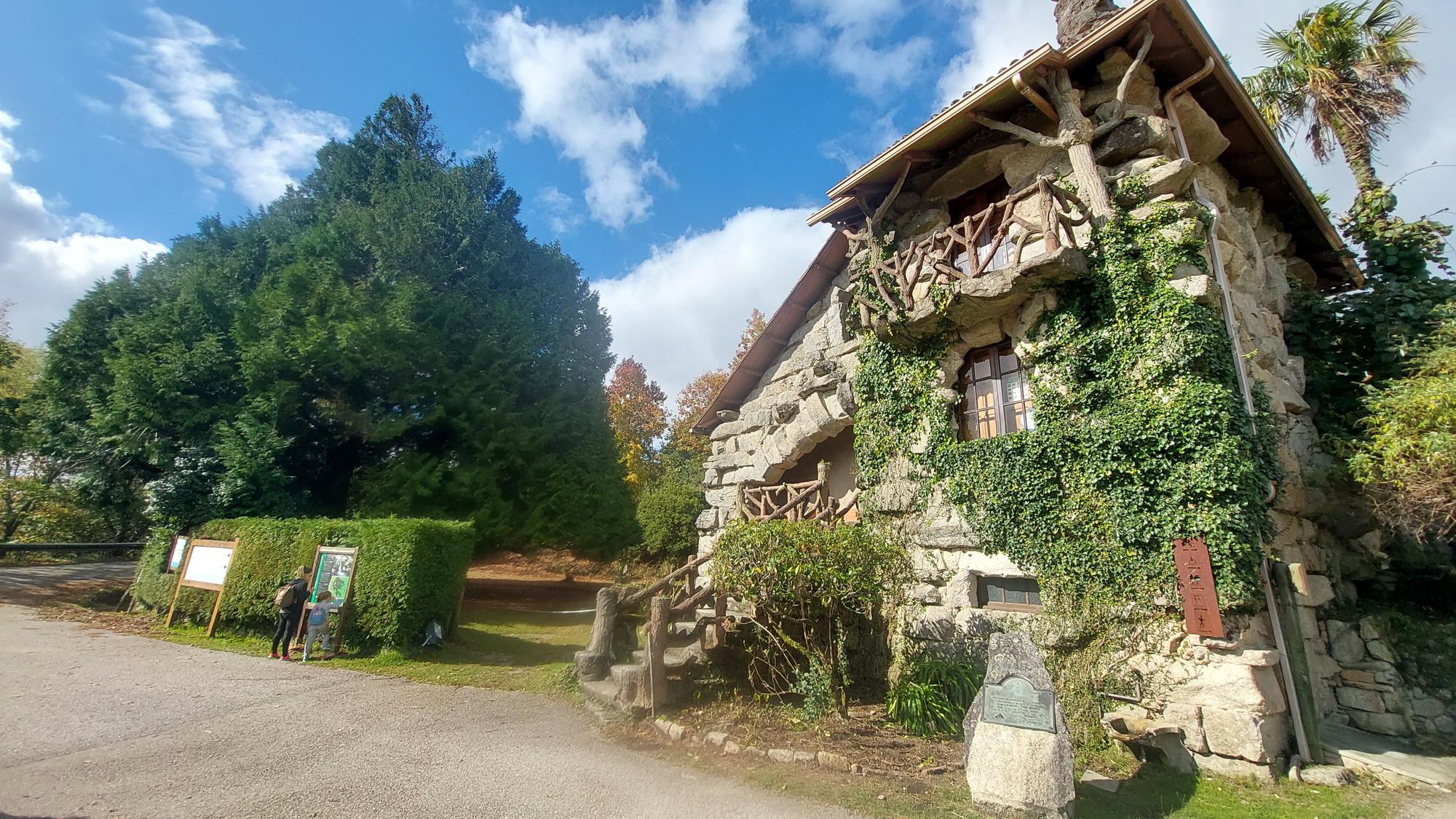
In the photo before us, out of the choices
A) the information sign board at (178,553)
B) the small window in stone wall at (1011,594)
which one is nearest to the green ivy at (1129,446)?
the small window in stone wall at (1011,594)

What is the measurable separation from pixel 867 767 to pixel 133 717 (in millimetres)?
7551

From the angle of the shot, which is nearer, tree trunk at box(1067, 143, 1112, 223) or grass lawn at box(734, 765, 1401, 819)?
grass lawn at box(734, 765, 1401, 819)

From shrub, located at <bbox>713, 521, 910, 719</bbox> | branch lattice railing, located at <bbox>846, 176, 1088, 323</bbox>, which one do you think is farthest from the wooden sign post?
branch lattice railing, located at <bbox>846, 176, 1088, 323</bbox>

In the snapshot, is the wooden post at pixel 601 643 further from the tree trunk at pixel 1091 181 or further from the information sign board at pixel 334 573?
the tree trunk at pixel 1091 181

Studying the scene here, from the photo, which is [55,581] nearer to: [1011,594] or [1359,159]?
[1011,594]

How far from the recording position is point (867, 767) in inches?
227

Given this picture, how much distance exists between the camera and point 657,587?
8500 mm

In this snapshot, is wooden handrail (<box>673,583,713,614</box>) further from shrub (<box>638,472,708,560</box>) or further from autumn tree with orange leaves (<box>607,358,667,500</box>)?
autumn tree with orange leaves (<box>607,358,667,500</box>)

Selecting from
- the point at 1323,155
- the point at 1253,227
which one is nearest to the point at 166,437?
the point at 1253,227

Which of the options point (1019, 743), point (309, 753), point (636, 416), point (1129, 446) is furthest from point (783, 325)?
point (636, 416)

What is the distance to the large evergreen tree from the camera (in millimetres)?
14758

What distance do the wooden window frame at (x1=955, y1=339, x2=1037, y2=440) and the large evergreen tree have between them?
12.5 meters

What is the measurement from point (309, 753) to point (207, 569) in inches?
326

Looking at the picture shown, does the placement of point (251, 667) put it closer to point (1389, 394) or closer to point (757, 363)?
point (757, 363)
